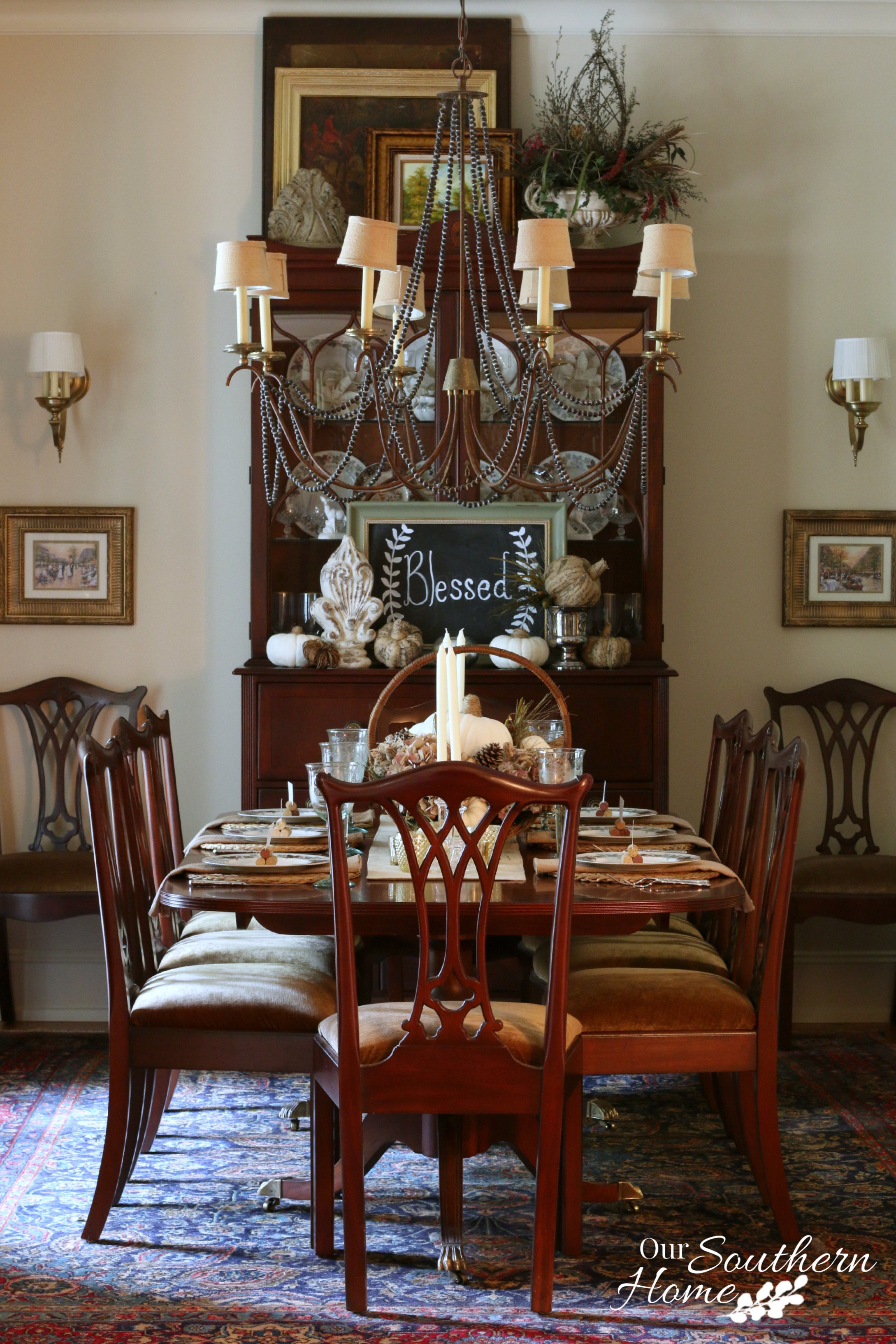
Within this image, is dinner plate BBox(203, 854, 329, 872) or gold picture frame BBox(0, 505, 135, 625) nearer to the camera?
dinner plate BBox(203, 854, 329, 872)

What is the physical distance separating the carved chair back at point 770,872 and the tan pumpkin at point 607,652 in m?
1.06

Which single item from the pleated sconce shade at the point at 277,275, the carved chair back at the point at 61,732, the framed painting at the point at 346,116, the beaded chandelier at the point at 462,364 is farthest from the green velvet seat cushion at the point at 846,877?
the framed painting at the point at 346,116

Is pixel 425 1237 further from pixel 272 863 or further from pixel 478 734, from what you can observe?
pixel 478 734

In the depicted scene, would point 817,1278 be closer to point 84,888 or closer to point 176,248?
point 84,888

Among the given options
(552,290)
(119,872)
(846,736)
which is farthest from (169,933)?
(846,736)

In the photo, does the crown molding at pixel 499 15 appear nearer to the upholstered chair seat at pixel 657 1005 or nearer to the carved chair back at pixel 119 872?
the carved chair back at pixel 119 872

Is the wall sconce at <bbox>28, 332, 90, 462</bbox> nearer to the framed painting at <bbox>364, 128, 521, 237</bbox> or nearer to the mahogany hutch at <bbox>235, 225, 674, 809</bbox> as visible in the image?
the mahogany hutch at <bbox>235, 225, 674, 809</bbox>

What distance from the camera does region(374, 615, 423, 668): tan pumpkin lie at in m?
3.90

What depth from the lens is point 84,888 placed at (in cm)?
390

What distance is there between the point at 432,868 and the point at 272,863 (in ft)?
1.02

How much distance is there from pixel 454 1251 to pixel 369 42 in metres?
3.59

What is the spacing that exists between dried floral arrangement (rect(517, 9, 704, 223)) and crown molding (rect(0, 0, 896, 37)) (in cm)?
10

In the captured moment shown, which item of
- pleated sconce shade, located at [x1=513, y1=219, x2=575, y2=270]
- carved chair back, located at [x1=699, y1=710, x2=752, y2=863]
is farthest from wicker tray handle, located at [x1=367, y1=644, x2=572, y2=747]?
pleated sconce shade, located at [x1=513, y1=219, x2=575, y2=270]

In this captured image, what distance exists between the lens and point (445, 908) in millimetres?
2221
